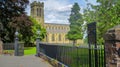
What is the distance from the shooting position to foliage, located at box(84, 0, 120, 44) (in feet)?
79.9

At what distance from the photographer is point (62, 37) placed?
15512 cm

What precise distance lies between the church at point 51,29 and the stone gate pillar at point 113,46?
12201 cm

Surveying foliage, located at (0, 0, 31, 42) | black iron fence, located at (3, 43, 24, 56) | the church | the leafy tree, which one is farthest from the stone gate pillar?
the church

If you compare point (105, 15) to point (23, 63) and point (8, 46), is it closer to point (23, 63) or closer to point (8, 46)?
point (23, 63)

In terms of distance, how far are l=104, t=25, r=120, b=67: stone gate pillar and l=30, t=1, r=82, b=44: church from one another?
12201 cm

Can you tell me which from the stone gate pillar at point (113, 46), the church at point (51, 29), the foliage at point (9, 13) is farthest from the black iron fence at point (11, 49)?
the church at point (51, 29)

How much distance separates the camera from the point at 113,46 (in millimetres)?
6188

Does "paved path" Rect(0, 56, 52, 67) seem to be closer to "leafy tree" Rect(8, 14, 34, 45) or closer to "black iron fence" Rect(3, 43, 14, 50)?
"black iron fence" Rect(3, 43, 14, 50)

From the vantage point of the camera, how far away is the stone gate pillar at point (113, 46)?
19.7ft

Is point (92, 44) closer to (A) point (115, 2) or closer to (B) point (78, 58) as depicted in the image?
(B) point (78, 58)

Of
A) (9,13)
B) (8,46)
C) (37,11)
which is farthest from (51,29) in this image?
(8,46)

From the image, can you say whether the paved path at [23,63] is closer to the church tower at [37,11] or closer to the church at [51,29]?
the church tower at [37,11]

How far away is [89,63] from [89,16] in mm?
21305

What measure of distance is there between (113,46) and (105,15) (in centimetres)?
2035
